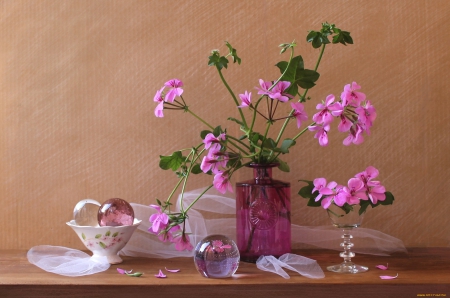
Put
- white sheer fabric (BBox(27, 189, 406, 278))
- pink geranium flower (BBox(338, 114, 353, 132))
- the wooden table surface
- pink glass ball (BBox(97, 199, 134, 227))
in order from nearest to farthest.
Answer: the wooden table surface < pink geranium flower (BBox(338, 114, 353, 132)) < pink glass ball (BBox(97, 199, 134, 227)) < white sheer fabric (BBox(27, 189, 406, 278))

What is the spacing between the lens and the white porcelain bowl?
1247 millimetres

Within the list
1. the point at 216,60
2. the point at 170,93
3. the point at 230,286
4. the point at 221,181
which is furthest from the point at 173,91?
the point at 230,286

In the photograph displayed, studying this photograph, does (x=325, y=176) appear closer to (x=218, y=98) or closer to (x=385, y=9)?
(x=218, y=98)

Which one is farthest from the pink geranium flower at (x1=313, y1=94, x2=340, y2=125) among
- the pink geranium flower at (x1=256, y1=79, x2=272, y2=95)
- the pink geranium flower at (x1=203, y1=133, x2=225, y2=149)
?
the pink geranium flower at (x1=203, y1=133, x2=225, y2=149)

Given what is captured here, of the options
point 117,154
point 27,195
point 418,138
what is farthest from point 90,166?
point 418,138

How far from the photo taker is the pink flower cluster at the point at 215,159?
3.90ft

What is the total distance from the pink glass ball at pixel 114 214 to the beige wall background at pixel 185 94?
20cm

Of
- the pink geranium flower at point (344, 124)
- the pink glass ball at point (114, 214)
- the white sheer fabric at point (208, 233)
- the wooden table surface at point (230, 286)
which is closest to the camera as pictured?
the wooden table surface at point (230, 286)

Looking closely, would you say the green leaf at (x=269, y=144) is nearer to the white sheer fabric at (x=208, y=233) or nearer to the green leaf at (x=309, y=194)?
the green leaf at (x=309, y=194)

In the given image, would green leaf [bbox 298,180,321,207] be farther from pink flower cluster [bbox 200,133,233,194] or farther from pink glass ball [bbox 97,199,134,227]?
pink glass ball [bbox 97,199,134,227]

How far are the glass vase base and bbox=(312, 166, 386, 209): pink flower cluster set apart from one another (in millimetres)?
134

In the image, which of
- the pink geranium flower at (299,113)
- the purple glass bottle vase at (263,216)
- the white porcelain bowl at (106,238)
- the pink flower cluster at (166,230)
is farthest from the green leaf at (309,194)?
the white porcelain bowl at (106,238)

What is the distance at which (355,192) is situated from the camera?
1.16 meters

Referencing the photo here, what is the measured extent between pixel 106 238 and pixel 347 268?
0.53 metres
